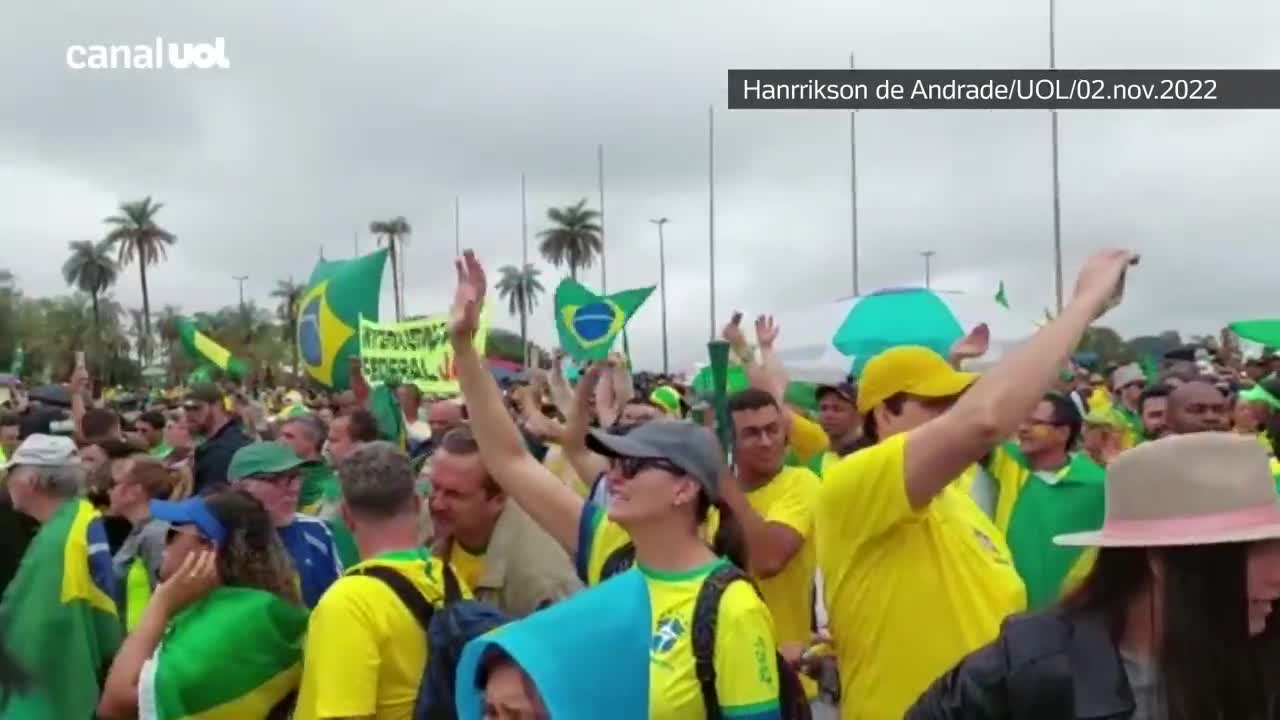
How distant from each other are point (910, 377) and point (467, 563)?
1694 millimetres

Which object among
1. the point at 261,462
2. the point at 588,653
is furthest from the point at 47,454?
the point at 588,653

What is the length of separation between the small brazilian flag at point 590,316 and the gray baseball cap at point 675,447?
10913 mm

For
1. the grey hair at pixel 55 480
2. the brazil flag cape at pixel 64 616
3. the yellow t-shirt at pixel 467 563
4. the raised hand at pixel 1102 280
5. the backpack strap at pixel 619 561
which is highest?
the raised hand at pixel 1102 280

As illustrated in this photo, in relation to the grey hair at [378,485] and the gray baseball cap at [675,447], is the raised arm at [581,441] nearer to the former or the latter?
the grey hair at [378,485]

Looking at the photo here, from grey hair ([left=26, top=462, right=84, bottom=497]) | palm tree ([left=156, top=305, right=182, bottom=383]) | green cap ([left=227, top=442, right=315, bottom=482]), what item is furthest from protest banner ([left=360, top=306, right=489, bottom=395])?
palm tree ([left=156, top=305, right=182, bottom=383])

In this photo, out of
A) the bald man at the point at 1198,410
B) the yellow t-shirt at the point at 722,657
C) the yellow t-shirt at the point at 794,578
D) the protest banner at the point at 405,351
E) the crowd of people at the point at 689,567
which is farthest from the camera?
the protest banner at the point at 405,351

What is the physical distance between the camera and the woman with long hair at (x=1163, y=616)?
1.97 meters

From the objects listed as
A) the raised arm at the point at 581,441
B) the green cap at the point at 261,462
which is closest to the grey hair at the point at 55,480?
the green cap at the point at 261,462

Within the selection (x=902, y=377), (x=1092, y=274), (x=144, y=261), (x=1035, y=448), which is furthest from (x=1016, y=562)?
(x=144, y=261)

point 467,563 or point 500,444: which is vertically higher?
point 500,444

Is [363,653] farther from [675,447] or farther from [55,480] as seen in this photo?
[55,480]

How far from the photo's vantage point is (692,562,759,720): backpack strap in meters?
2.94

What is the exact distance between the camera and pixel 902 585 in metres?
3.49

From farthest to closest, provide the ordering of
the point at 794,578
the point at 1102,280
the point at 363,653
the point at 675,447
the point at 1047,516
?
the point at 1047,516, the point at 794,578, the point at 363,653, the point at 675,447, the point at 1102,280
